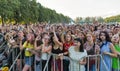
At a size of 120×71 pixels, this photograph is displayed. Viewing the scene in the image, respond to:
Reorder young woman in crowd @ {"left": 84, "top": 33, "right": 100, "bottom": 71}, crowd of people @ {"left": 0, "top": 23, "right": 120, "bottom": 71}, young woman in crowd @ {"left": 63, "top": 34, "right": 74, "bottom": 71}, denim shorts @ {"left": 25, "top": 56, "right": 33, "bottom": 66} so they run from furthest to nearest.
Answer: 1. denim shorts @ {"left": 25, "top": 56, "right": 33, "bottom": 66}
2. young woman in crowd @ {"left": 63, "top": 34, "right": 74, "bottom": 71}
3. young woman in crowd @ {"left": 84, "top": 33, "right": 100, "bottom": 71}
4. crowd of people @ {"left": 0, "top": 23, "right": 120, "bottom": 71}

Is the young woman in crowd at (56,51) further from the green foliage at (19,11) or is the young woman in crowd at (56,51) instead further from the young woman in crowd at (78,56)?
the green foliage at (19,11)

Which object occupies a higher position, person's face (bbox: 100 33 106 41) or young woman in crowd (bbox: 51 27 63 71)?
person's face (bbox: 100 33 106 41)

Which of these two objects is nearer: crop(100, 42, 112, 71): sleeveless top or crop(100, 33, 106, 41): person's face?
crop(100, 42, 112, 71): sleeveless top

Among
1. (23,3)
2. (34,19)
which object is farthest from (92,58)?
(34,19)

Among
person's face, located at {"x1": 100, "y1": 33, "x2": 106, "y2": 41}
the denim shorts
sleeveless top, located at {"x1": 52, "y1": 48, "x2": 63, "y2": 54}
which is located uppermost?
person's face, located at {"x1": 100, "y1": 33, "x2": 106, "y2": 41}

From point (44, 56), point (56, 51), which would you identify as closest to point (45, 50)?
point (44, 56)

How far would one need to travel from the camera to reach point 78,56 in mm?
8852

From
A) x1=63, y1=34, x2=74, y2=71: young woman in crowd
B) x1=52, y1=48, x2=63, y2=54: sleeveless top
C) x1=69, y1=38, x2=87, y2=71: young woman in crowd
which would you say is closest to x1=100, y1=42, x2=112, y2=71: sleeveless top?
x1=69, y1=38, x2=87, y2=71: young woman in crowd

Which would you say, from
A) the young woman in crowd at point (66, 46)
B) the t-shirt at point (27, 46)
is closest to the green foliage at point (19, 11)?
the t-shirt at point (27, 46)

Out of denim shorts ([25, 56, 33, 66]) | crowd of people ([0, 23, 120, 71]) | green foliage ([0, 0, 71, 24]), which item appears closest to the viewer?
crowd of people ([0, 23, 120, 71])

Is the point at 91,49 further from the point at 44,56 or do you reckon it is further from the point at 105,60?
the point at 44,56

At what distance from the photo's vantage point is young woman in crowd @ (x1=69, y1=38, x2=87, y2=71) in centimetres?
883

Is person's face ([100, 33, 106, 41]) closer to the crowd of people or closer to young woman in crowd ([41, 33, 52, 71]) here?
A: the crowd of people

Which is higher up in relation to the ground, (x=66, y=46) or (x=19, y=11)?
(x=19, y=11)
